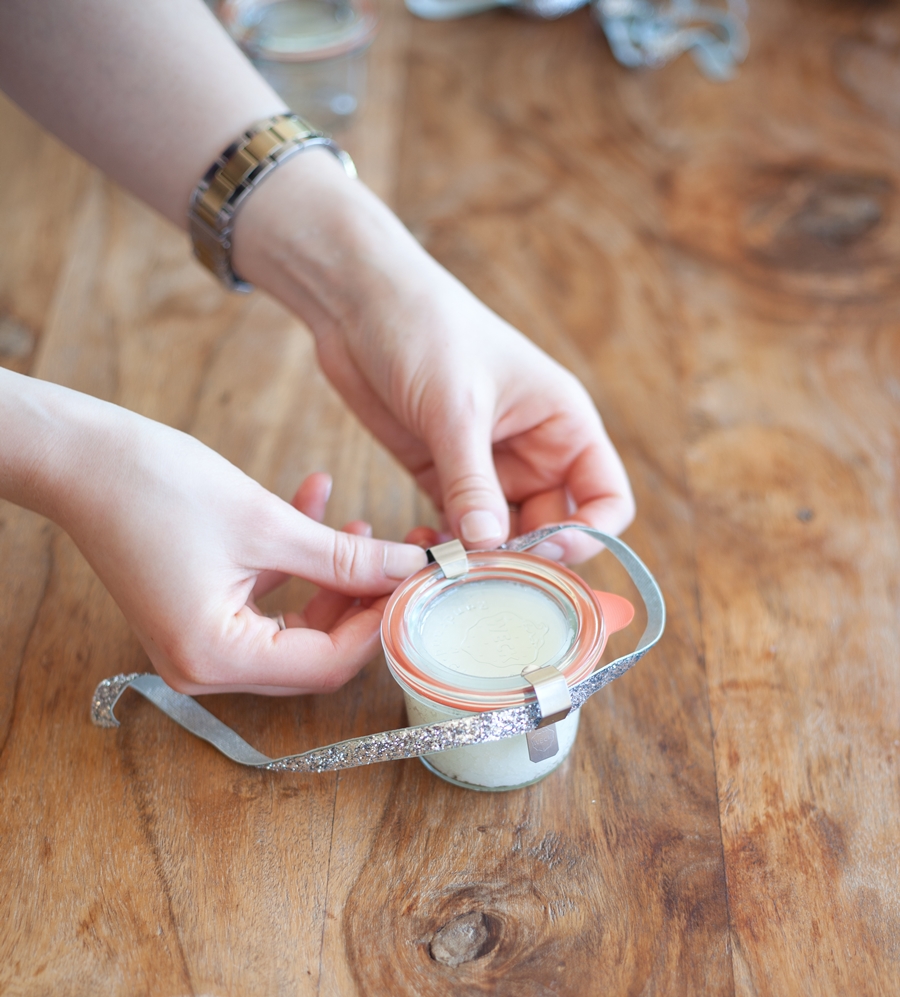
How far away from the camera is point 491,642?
2.24ft

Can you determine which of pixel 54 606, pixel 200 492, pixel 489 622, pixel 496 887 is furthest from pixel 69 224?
pixel 496 887

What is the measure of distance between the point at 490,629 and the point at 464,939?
0.66 ft

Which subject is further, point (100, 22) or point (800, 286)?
point (800, 286)

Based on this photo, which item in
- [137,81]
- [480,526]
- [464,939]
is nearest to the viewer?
[464,939]

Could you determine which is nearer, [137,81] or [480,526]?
[480,526]

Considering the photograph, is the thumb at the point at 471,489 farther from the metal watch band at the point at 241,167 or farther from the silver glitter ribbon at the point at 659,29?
the silver glitter ribbon at the point at 659,29

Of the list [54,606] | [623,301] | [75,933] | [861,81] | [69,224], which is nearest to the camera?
[75,933]

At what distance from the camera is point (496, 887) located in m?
0.65

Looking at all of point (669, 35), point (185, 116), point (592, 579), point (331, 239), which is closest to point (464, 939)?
point (592, 579)

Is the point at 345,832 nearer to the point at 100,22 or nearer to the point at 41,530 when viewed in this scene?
the point at 41,530

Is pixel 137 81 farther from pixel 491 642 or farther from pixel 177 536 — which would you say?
pixel 491 642

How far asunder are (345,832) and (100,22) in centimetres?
70

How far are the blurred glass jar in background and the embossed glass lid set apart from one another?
96 centimetres

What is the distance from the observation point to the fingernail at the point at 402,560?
716 mm
